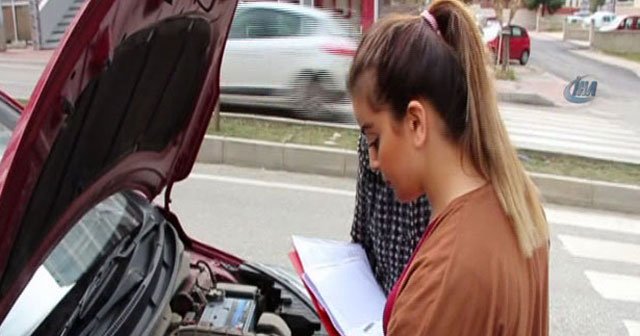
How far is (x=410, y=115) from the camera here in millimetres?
1212

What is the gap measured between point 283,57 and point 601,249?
576cm

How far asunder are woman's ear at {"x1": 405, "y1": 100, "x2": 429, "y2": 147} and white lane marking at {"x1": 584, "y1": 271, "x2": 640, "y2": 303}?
4.00m

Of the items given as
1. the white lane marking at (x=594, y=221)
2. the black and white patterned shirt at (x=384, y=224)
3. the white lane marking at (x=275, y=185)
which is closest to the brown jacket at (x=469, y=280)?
the black and white patterned shirt at (x=384, y=224)

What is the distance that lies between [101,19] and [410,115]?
1.84ft

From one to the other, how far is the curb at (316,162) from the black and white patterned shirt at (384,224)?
15.9ft

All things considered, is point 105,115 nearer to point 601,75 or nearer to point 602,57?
point 601,75

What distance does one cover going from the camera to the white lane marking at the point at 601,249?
552 cm

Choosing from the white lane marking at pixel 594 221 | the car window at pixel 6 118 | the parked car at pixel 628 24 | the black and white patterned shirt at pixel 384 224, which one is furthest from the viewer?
the parked car at pixel 628 24

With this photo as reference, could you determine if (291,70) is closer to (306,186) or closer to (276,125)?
(276,125)

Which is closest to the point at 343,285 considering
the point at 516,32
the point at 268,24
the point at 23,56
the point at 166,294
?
the point at 166,294

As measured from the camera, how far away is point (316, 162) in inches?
296

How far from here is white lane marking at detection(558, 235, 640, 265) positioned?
18.1 feet

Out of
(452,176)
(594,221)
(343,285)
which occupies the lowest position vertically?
(594,221)

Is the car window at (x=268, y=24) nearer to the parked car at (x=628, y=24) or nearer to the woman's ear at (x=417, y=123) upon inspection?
the woman's ear at (x=417, y=123)
